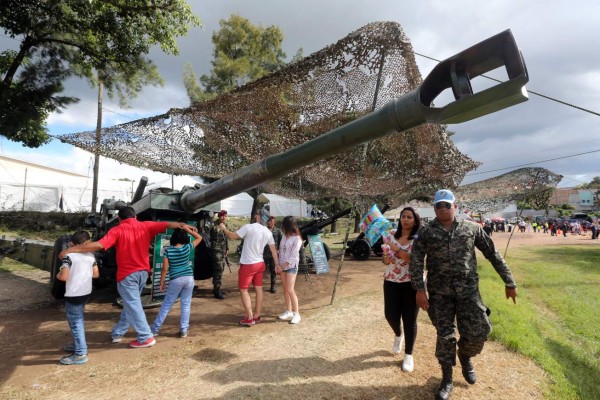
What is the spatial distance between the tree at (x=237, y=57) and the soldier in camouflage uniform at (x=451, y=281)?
1314 cm

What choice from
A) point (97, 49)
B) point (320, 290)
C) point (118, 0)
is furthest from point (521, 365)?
point (97, 49)

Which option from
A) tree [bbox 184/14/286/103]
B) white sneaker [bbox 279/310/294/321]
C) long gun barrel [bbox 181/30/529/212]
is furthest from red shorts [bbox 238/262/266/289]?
tree [bbox 184/14/286/103]

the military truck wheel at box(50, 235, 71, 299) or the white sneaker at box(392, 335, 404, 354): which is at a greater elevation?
the military truck wheel at box(50, 235, 71, 299)

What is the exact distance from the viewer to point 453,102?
6.53 feet

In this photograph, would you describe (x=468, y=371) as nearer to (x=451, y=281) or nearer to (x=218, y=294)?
(x=451, y=281)

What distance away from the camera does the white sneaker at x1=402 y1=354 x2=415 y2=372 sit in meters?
3.38

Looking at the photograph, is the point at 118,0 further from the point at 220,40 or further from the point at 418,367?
the point at 418,367

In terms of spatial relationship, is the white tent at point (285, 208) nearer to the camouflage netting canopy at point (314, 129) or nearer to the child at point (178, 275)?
the camouflage netting canopy at point (314, 129)

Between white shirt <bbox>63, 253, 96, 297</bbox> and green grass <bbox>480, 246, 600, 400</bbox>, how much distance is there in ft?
14.7

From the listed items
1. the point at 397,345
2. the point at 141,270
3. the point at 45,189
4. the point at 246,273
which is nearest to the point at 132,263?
the point at 141,270

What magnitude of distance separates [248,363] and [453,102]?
3070mm

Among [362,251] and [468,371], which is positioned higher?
[362,251]

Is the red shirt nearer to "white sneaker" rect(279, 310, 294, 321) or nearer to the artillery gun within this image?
the artillery gun

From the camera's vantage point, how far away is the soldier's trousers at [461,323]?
2.86m
